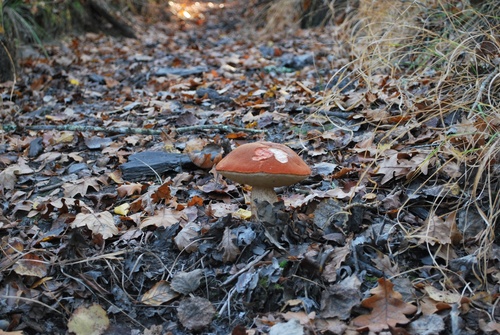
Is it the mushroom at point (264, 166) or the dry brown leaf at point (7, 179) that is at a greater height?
the mushroom at point (264, 166)

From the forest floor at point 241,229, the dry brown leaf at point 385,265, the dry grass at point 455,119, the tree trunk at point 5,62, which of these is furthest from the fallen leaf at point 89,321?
the tree trunk at point 5,62

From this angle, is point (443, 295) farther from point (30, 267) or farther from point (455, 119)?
point (30, 267)

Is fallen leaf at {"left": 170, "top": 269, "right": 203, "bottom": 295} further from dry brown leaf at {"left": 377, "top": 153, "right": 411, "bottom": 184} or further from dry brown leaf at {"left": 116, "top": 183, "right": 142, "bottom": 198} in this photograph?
dry brown leaf at {"left": 377, "top": 153, "right": 411, "bottom": 184}

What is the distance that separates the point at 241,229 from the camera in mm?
2588

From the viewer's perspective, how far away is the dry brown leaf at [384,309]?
6.79ft

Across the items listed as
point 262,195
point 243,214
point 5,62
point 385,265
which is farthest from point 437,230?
point 5,62

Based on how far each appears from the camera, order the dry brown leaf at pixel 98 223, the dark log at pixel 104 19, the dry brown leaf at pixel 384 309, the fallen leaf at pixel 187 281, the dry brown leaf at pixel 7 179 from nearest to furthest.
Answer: the dry brown leaf at pixel 384 309, the fallen leaf at pixel 187 281, the dry brown leaf at pixel 98 223, the dry brown leaf at pixel 7 179, the dark log at pixel 104 19

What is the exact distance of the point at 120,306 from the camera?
2.40 m

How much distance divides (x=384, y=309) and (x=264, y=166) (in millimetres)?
792

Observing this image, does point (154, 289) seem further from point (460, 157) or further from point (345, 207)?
point (460, 157)

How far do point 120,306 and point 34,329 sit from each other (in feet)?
1.25

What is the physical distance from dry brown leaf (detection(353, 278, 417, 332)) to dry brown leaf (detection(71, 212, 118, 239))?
1.38 meters

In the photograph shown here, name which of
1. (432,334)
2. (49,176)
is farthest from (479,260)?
(49,176)

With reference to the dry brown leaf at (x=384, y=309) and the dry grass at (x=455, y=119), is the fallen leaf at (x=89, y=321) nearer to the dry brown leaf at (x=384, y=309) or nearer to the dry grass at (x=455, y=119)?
the dry brown leaf at (x=384, y=309)
